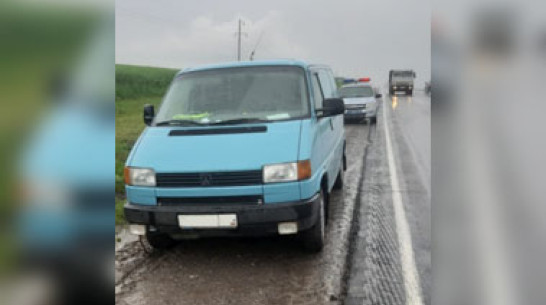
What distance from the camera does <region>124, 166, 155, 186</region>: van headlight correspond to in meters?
4.42

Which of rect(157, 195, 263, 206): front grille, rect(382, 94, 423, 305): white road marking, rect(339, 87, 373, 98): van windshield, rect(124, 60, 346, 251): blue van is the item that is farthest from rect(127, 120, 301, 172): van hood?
rect(339, 87, 373, 98): van windshield

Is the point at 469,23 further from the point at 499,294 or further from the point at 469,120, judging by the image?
the point at 499,294

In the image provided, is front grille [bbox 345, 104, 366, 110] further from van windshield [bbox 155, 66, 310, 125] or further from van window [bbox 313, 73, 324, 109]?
van windshield [bbox 155, 66, 310, 125]

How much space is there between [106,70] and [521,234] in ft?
2.71

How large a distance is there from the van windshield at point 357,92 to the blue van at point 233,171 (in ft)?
47.0

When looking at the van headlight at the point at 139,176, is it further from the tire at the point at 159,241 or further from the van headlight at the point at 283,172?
the van headlight at the point at 283,172

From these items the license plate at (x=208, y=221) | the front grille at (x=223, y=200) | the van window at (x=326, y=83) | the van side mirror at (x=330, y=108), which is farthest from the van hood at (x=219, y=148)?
the van window at (x=326, y=83)

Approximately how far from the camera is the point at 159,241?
199 inches

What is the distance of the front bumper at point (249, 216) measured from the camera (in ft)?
13.9

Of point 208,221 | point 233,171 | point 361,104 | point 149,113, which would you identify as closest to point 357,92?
point 361,104

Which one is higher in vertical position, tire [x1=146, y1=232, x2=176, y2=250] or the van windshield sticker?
the van windshield sticker

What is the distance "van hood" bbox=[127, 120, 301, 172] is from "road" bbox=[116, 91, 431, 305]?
0.97m

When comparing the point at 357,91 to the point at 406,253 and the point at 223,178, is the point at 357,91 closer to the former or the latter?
the point at 406,253

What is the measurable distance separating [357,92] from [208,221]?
16.0 m
